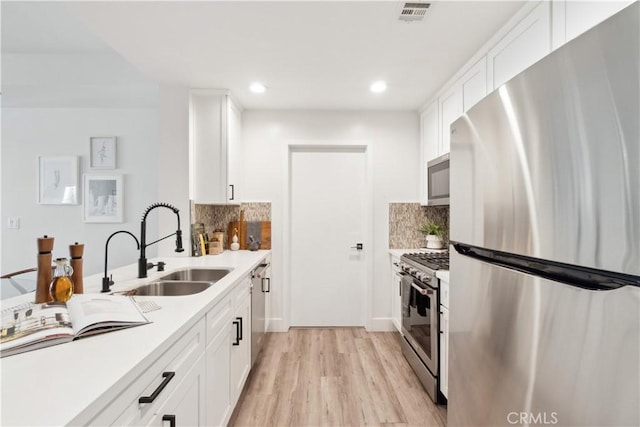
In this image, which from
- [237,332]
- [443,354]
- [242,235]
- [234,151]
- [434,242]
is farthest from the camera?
[242,235]

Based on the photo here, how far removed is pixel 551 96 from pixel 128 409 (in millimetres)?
1310

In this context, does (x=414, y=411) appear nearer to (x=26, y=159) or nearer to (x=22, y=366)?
(x=22, y=366)

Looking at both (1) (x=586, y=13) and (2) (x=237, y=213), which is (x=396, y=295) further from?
(1) (x=586, y=13)

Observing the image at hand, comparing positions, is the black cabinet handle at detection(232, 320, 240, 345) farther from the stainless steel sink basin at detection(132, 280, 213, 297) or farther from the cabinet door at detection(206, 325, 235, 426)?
the stainless steel sink basin at detection(132, 280, 213, 297)

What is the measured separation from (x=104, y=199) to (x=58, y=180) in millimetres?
575

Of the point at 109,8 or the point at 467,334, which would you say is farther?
the point at 109,8

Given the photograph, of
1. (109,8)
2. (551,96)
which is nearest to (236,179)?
(109,8)

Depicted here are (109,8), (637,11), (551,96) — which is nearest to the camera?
(637,11)

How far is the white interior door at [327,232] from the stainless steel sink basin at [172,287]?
5.37 ft

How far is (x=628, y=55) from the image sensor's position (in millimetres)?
581

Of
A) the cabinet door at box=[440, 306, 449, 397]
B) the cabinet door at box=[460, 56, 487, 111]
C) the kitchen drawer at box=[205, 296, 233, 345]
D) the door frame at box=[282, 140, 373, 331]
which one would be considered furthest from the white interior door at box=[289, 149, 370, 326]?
the kitchen drawer at box=[205, 296, 233, 345]

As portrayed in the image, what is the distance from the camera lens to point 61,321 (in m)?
0.98

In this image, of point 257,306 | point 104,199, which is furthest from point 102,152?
point 257,306

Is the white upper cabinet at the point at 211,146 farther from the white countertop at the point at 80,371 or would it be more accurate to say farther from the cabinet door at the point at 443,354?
the cabinet door at the point at 443,354
